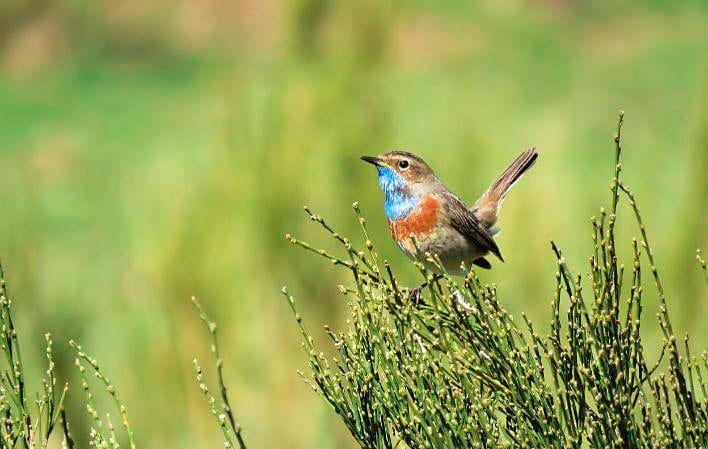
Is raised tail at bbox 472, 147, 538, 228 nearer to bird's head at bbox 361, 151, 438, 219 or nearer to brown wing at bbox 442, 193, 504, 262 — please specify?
brown wing at bbox 442, 193, 504, 262

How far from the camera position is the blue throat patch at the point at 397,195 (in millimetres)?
4664

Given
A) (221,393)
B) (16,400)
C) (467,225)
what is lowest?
(221,393)

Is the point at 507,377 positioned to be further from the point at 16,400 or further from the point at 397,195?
the point at 397,195

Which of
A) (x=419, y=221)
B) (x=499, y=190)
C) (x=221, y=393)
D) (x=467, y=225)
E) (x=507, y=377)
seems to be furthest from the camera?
(x=499, y=190)

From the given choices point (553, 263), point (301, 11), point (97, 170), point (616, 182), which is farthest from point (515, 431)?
point (97, 170)

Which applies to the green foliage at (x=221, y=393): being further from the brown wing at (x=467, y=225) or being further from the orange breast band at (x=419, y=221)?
the brown wing at (x=467, y=225)

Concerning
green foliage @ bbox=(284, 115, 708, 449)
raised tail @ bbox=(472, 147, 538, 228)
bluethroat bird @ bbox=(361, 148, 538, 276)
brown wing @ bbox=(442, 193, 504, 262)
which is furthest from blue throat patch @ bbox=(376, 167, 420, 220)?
green foliage @ bbox=(284, 115, 708, 449)

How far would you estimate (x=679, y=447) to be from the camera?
2676mm

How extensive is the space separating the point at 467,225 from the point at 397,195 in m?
0.35

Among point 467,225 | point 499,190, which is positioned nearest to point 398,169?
point 467,225

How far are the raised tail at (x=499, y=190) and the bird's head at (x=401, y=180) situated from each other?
1.70 feet

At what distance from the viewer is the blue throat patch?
15.3 ft

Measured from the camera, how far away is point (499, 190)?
5.21 m

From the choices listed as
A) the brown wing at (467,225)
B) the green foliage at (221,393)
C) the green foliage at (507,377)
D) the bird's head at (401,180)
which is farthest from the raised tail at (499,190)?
the green foliage at (221,393)
